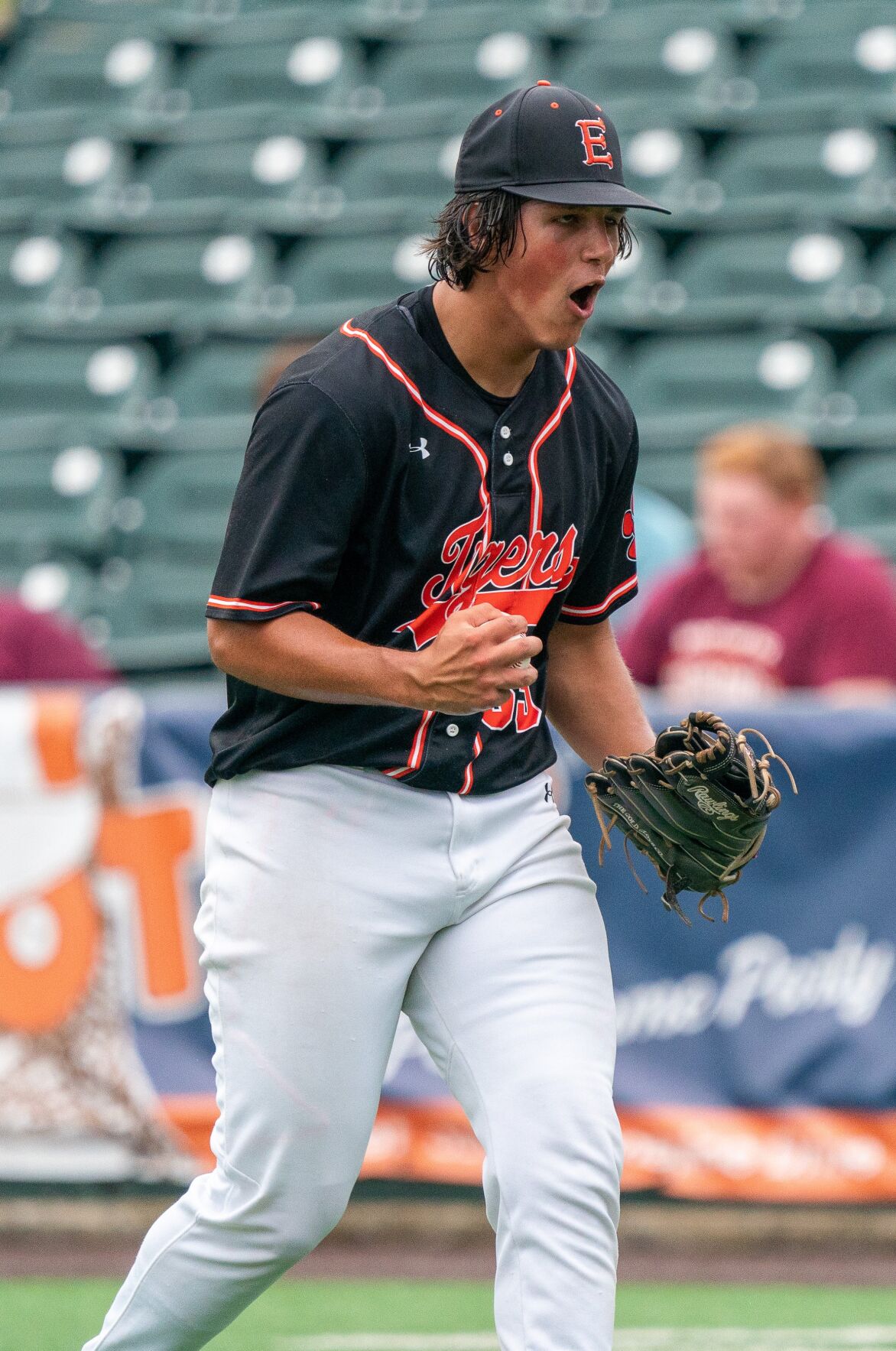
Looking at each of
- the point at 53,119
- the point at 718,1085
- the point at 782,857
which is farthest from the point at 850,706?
the point at 53,119

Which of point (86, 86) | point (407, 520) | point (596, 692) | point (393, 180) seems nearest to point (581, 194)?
point (407, 520)

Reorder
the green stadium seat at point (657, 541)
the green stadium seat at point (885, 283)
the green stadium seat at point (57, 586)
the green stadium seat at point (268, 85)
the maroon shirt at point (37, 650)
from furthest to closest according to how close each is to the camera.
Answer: the green stadium seat at point (268, 85) < the green stadium seat at point (885, 283) < the green stadium seat at point (57, 586) < the green stadium seat at point (657, 541) < the maroon shirt at point (37, 650)

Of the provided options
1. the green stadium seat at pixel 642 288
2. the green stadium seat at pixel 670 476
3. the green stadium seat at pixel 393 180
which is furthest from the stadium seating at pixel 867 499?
the green stadium seat at pixel 393 180

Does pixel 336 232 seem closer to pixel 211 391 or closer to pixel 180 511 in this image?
pixel 211 391

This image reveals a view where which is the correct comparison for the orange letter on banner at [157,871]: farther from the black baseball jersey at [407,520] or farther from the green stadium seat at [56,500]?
the green stadium seat at [56,500]

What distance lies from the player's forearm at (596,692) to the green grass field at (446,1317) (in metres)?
1.53

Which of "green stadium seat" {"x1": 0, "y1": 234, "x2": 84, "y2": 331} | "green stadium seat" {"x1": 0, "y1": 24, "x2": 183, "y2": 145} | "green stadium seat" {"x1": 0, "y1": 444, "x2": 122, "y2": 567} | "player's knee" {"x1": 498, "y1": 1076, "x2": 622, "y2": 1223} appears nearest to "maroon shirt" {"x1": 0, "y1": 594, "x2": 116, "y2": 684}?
"green stadium seat" {"x1": 0, "y1": 444, "x2": 122, "y2": 567}

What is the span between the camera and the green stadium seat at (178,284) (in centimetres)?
829

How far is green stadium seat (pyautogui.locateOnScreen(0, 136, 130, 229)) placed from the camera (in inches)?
360

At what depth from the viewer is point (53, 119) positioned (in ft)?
32.0

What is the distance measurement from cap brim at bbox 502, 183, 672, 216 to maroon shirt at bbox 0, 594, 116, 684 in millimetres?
3266

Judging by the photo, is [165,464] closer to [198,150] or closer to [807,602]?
[198,150]

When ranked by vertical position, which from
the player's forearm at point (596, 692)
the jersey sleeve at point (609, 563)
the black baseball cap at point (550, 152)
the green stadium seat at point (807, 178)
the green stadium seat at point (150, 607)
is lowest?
the green stadium seat at point (150, 607)

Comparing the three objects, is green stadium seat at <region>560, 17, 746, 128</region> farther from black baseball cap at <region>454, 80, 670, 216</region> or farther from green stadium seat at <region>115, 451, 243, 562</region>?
black baseball cap at <region>454, 80, 670, 216</region>
